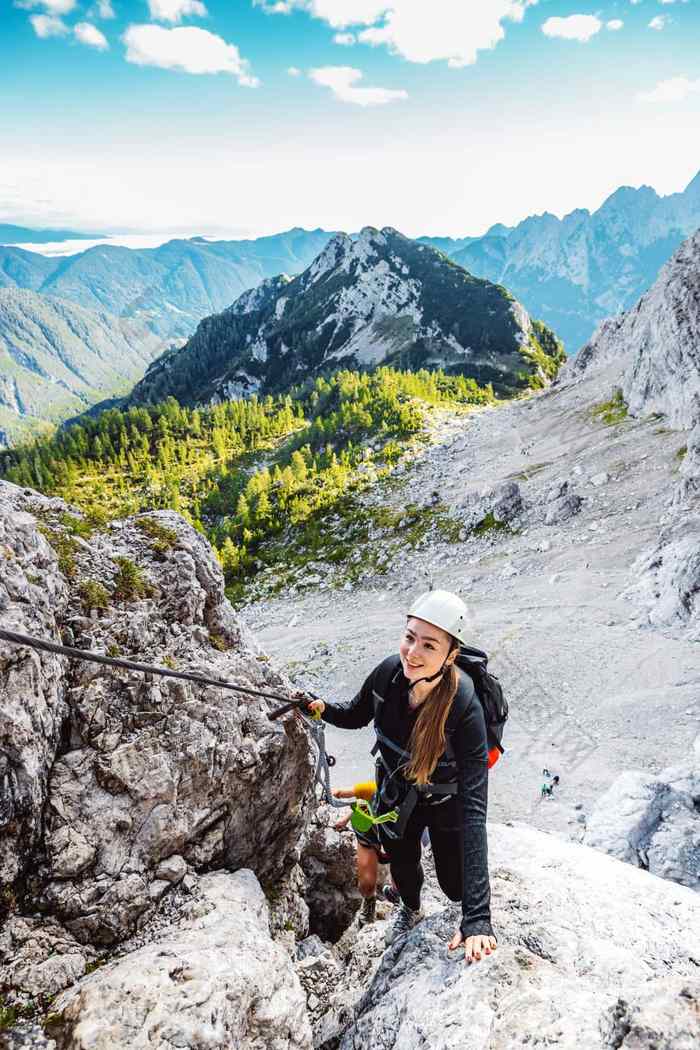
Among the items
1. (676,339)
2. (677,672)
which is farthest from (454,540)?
(676,339)

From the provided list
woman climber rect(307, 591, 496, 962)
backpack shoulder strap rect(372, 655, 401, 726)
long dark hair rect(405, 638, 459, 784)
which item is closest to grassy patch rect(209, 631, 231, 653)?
woman climber rect(307, 591, 496, 962)

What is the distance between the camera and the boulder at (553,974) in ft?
13.2

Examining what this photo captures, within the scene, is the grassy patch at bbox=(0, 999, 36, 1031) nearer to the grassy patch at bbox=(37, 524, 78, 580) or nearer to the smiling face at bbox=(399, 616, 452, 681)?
the grassy patch at bbox=(37, 524, 78, 580)

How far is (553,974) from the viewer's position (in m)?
5.12

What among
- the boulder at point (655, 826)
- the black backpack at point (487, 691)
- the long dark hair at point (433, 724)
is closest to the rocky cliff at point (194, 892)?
the long dark hair at point (433, 724)

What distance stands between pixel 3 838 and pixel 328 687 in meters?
30.4

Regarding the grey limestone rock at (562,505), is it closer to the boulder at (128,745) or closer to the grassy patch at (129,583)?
the boulder at (128,745)

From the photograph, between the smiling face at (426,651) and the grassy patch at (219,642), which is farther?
the grassy patch at (219,642)

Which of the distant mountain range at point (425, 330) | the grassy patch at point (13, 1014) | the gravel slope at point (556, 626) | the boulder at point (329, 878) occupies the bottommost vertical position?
the gravel slope at point (556, 626)

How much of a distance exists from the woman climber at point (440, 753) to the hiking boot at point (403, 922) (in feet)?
3.39

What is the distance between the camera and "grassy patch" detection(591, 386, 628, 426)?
6309 cm

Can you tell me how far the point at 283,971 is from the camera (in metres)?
5.65

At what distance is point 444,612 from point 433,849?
2796mm

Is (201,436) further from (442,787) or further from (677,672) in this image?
(442,787)
